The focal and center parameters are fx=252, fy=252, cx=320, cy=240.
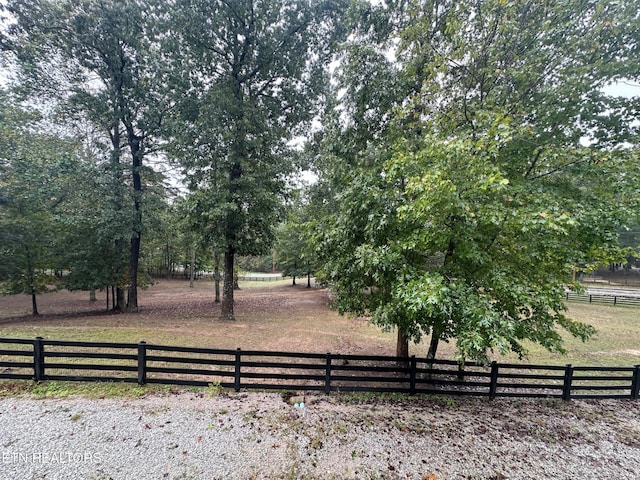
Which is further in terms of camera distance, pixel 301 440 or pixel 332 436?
pixel 332 436

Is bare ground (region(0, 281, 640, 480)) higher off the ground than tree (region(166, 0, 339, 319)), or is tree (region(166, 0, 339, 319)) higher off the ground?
tree (region(166, 0, 339, 319))

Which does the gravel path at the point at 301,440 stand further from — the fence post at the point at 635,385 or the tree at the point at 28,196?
the tree at the point at 28,196

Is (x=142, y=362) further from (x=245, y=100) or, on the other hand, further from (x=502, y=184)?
Answer: (x=245, y=100)

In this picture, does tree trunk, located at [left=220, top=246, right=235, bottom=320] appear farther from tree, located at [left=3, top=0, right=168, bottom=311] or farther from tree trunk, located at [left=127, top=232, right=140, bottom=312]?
tree trunk, located at [left=127, top=232, right=140, bottom=312]

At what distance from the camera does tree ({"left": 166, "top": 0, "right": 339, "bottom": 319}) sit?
10.6 meters

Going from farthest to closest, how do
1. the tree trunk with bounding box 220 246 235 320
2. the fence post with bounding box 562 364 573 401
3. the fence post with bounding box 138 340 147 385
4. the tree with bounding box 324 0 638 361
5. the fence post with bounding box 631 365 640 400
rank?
the tree trunk with bounding box 220 246 235 320 < the fence post with bounding box 631 365 640 400 < the fence post with bounding box 562 364 573 401 < the fence post with bounding box 138 340 147 385 < the tree with bounding box 324 0 638 361

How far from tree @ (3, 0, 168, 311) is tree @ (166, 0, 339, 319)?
2.32m

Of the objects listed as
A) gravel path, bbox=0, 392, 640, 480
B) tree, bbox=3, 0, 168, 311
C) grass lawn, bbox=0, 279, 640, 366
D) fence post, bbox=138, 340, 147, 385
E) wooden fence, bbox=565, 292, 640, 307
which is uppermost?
tree, bbox=3, 0, 168, 311

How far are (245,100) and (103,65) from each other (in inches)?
272

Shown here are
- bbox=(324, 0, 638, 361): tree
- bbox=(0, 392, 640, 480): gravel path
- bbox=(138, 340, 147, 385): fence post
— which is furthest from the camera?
bbox=(138, 340, 147, 385): fence post

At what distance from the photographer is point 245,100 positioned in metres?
11.7

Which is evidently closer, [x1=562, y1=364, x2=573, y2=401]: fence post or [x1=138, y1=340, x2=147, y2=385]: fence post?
[x1=138, y1=340, x2=147, y2=385]: fence post

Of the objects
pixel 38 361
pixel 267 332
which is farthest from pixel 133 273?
pixel 38 361

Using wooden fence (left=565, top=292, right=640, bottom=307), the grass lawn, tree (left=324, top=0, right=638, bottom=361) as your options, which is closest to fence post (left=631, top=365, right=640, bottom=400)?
the grass lawn
